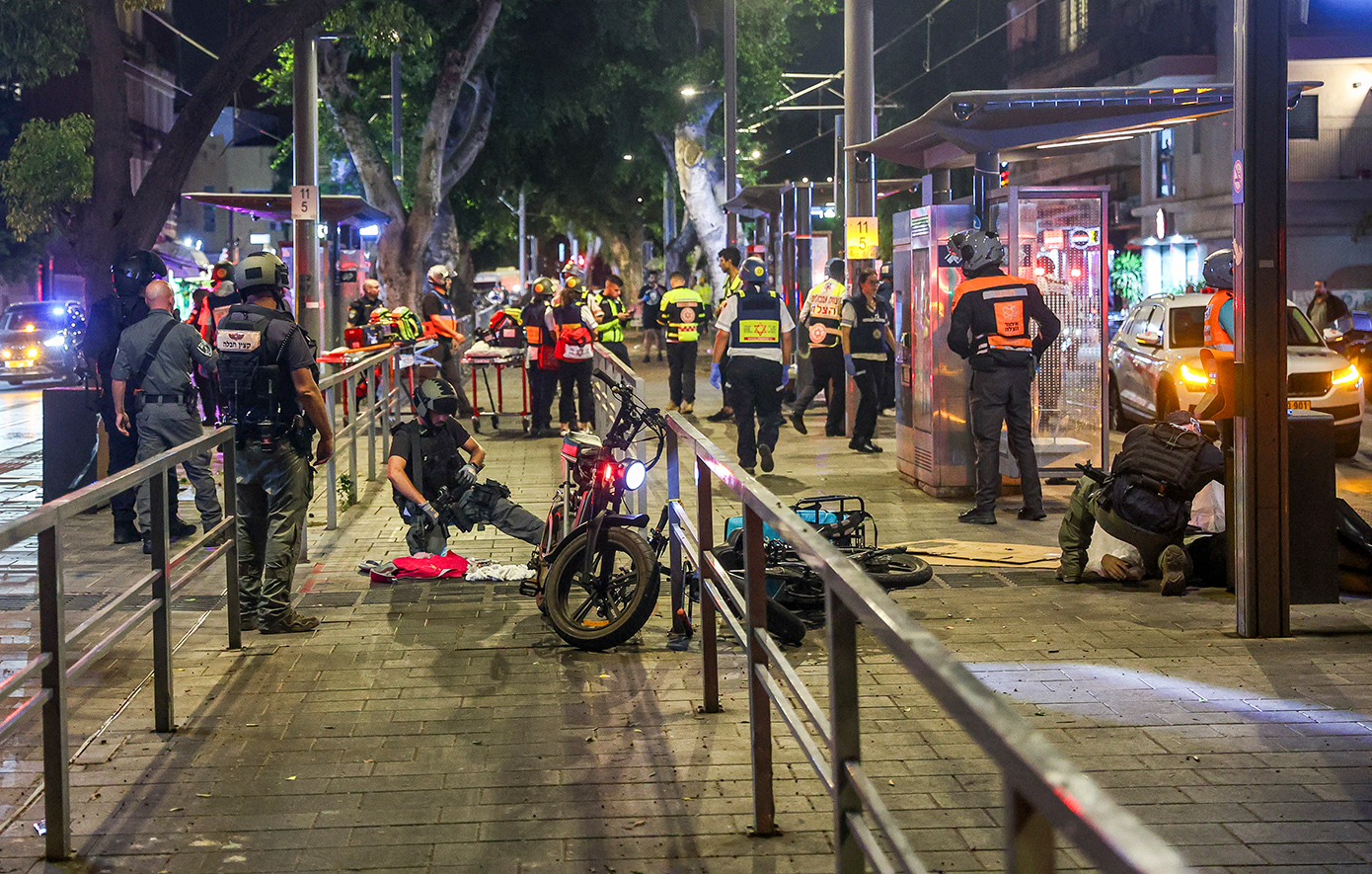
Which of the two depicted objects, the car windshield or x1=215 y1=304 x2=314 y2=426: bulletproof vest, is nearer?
x1=215 y1=304 x2=314 y2=426: bulletproof vest

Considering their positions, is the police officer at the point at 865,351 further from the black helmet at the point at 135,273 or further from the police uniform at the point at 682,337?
the black helmet at the point at 135,273

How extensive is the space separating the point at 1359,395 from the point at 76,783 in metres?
13.3

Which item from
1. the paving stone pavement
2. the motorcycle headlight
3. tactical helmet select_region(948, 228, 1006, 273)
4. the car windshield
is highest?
the car windshield

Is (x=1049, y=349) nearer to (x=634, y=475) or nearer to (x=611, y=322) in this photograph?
(x=634, y=475)

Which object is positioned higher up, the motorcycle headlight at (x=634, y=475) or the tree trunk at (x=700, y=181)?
the tree trunk at (x=700, y=181)

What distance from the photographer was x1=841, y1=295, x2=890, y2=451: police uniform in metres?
15.4

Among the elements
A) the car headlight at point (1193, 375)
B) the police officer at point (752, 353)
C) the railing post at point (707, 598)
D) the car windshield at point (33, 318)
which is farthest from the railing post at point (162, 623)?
the car windshield at point (33, 318)

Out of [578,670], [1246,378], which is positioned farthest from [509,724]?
[1246,378]

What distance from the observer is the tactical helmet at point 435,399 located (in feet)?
29.5

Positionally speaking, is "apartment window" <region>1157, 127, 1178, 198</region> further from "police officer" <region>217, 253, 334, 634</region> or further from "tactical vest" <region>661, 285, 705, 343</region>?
"police officer" <region>217, 253, 334, 634</region>

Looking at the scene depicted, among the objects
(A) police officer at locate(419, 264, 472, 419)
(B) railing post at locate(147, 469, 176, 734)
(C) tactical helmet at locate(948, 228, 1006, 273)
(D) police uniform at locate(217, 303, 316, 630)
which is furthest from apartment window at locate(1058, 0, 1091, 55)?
(B) railing post at locate(147, 469, 176, 734)

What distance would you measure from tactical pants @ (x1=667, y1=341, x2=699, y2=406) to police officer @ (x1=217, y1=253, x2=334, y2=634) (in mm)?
11456

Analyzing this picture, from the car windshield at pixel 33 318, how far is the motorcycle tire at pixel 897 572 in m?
26.1

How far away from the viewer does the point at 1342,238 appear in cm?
3619
